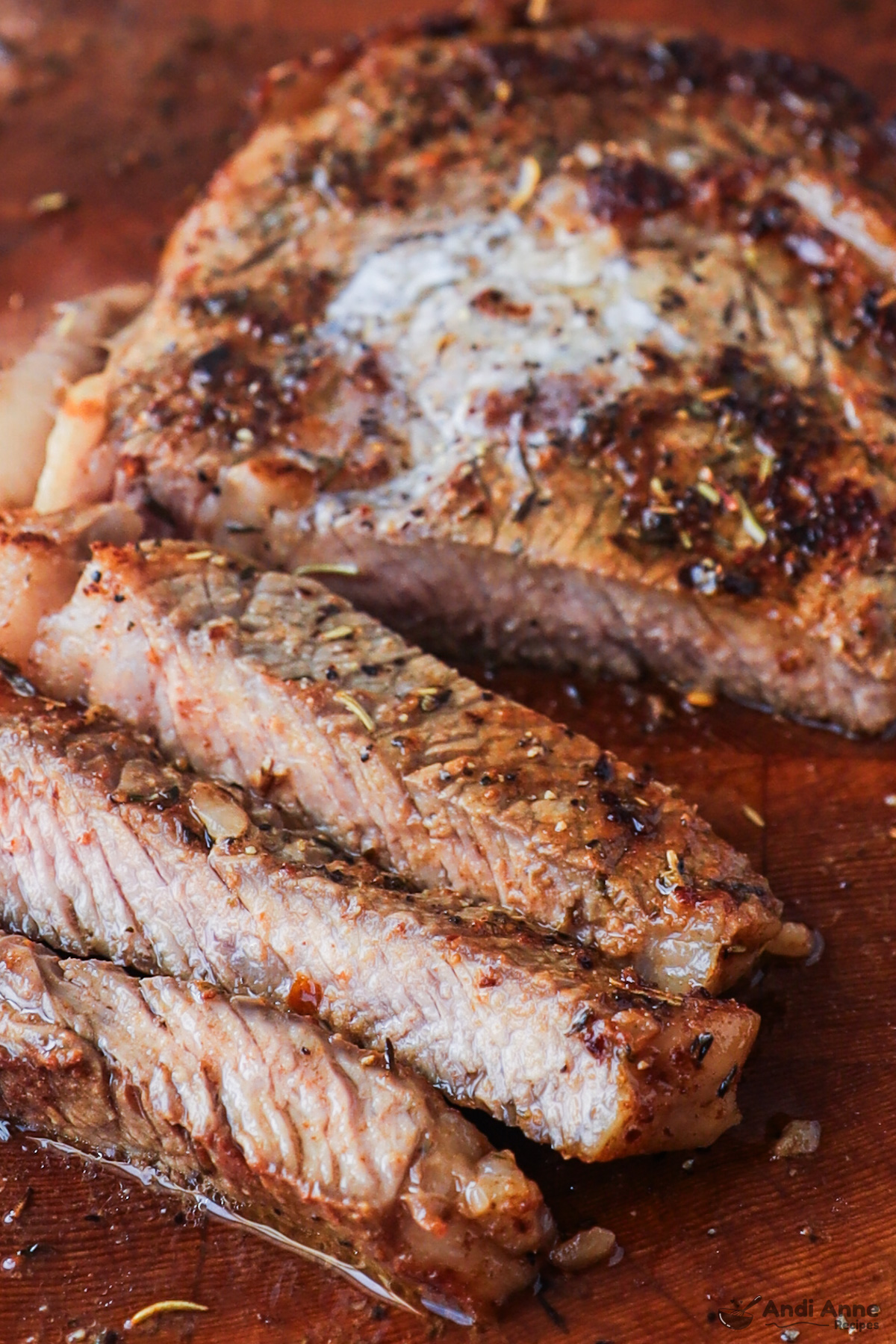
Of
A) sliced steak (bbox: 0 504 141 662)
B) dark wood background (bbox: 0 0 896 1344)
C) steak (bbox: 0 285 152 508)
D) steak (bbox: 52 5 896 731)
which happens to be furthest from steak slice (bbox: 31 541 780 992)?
steak (bbox: 0 285 152 508)

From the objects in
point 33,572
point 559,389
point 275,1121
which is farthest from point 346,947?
point 559,389

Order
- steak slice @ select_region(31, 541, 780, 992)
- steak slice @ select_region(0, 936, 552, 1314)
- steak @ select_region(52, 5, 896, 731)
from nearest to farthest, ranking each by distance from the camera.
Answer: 1. steak slice @ select_region(0, 936, 552, 1314)
2. steak slice @ select_region(31, 541, 780, 992)
3. steak @ select_region(52, 5, 896, 731)

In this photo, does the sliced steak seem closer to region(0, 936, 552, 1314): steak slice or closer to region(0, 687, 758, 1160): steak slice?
region(0, 687, 758, 1160): steak slice

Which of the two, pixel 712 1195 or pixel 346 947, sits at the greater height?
pixel 346 947

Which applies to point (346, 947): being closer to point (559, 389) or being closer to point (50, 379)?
point (559, 389)

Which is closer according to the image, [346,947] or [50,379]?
[346,947]

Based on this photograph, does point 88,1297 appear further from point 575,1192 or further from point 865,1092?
point 865,1092

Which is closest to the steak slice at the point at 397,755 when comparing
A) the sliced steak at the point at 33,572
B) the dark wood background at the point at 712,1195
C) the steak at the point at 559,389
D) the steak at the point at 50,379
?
the sliced steak at the point at 33,572
